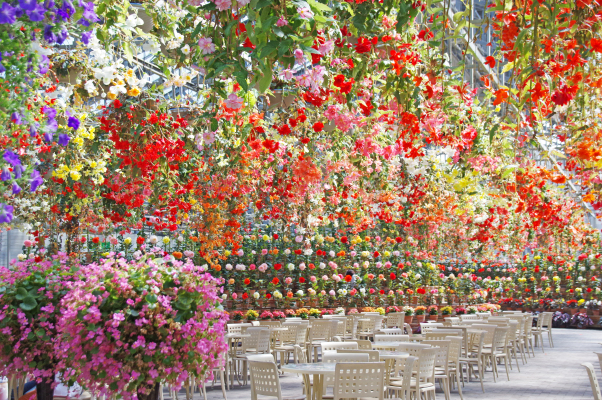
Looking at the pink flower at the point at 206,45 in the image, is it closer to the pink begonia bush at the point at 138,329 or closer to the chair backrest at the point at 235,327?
the pink begonia bush at the point at 138,329

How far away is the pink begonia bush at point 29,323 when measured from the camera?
136 inches

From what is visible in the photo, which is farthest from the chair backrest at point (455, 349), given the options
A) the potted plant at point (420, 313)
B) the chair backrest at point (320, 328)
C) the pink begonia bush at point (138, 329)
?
the potted plant at point (420, 313)

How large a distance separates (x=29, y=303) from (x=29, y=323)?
0.12m

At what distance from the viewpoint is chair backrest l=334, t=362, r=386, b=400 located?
4.21 m

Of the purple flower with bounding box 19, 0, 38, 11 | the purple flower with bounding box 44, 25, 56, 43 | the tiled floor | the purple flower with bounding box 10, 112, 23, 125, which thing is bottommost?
the tiled floor

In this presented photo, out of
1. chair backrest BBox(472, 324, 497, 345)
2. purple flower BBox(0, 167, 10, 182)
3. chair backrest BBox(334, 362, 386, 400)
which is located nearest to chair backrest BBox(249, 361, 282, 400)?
chair backrest BBox(334, 362, 386, 400)

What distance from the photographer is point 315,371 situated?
457 centimetres

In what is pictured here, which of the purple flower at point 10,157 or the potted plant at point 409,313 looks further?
the potted plant at point 409,313

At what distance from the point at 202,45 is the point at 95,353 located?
67.6 inches

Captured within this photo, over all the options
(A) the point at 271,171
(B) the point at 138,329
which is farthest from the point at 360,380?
(A) the point at 271,171

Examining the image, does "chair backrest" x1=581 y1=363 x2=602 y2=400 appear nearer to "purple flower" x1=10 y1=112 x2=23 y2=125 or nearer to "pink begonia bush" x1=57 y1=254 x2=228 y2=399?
"pink begonia bush" x1=57 y1=254 x2=228 y2=399

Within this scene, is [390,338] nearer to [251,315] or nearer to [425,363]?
[425,363]

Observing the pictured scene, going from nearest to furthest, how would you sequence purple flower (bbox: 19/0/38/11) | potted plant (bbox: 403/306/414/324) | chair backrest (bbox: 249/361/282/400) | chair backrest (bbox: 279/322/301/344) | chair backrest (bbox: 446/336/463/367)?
purple flower (bbox: 19/0/38/11)
chair backrest (bbox: 249/361/282/400)
chair backrest (bbox: 446/336/463/367)
chair backrest (bbox: 279/322/301/344)
potted plant (bbox: 403/306/414/324)

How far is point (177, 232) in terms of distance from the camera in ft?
35.3
